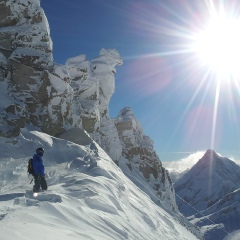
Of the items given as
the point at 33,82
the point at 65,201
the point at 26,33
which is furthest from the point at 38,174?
the point at 26,33

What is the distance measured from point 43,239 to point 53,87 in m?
28.5

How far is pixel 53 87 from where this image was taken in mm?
35938

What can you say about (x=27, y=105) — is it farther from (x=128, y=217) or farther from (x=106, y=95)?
(x=106, y=95)

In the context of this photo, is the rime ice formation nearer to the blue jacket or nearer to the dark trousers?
the blue jacket

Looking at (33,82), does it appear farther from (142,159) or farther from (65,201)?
(142,159)

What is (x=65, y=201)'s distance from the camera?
14.1 m

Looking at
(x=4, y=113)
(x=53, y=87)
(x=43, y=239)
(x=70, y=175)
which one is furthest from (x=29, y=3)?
(x=43, y=239)

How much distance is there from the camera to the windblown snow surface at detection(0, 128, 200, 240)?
10.5 meters

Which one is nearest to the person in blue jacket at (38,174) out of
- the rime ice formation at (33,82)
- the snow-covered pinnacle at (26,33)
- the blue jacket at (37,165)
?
the blue jacket at (37,165)

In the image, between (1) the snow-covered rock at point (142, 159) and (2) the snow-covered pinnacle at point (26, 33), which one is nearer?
(2) the snow-covered pinnacle at point (26, 33)

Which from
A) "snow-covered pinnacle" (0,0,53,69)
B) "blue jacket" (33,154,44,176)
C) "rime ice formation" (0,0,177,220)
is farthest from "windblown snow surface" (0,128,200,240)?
"snow-covered pinnacle" (0,0,53,69)

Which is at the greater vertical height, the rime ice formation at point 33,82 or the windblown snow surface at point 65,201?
the rime ice formation at point 33,82

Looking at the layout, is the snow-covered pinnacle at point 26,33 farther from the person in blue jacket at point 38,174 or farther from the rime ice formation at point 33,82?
the person in blue jacket at point 38,174

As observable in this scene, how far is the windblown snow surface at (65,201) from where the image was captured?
10.5m
